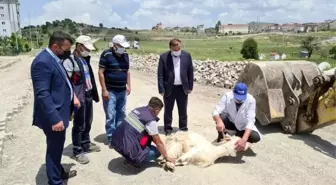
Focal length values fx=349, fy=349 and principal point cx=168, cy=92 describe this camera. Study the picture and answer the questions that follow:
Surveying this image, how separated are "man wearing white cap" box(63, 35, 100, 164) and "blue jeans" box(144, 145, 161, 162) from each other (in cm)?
105

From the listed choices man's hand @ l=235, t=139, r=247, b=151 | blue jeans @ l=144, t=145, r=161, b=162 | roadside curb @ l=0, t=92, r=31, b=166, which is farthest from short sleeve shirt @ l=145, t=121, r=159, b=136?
roadside curb @ l=0, t=92, r=31, b=166

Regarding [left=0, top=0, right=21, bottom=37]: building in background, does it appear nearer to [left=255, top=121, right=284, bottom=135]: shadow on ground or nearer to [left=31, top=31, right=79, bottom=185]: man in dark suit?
[left=255, top=121, right=284, bottom=135]: shadow on ground

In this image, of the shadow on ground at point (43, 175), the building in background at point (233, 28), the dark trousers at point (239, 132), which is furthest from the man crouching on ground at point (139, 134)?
the building in background at point (233, 28)

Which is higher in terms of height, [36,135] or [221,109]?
[221,109]

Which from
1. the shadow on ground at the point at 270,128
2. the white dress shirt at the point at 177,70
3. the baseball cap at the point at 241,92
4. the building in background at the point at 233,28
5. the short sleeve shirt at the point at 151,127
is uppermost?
the building in background at the point at 233,28

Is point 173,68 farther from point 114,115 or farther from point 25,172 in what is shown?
point 25,172

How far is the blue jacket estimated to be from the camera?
390cm

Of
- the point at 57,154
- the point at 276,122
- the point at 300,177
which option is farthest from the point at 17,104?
the point at 300,177

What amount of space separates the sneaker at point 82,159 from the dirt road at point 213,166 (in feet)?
0.27

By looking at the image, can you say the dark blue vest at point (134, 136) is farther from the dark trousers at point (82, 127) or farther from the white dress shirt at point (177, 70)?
the white dress shirt at point (177, 70)

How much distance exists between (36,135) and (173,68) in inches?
123

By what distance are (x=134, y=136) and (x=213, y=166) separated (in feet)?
4.35

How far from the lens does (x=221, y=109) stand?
6.01 metres

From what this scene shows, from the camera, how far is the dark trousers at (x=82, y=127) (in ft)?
17.7
